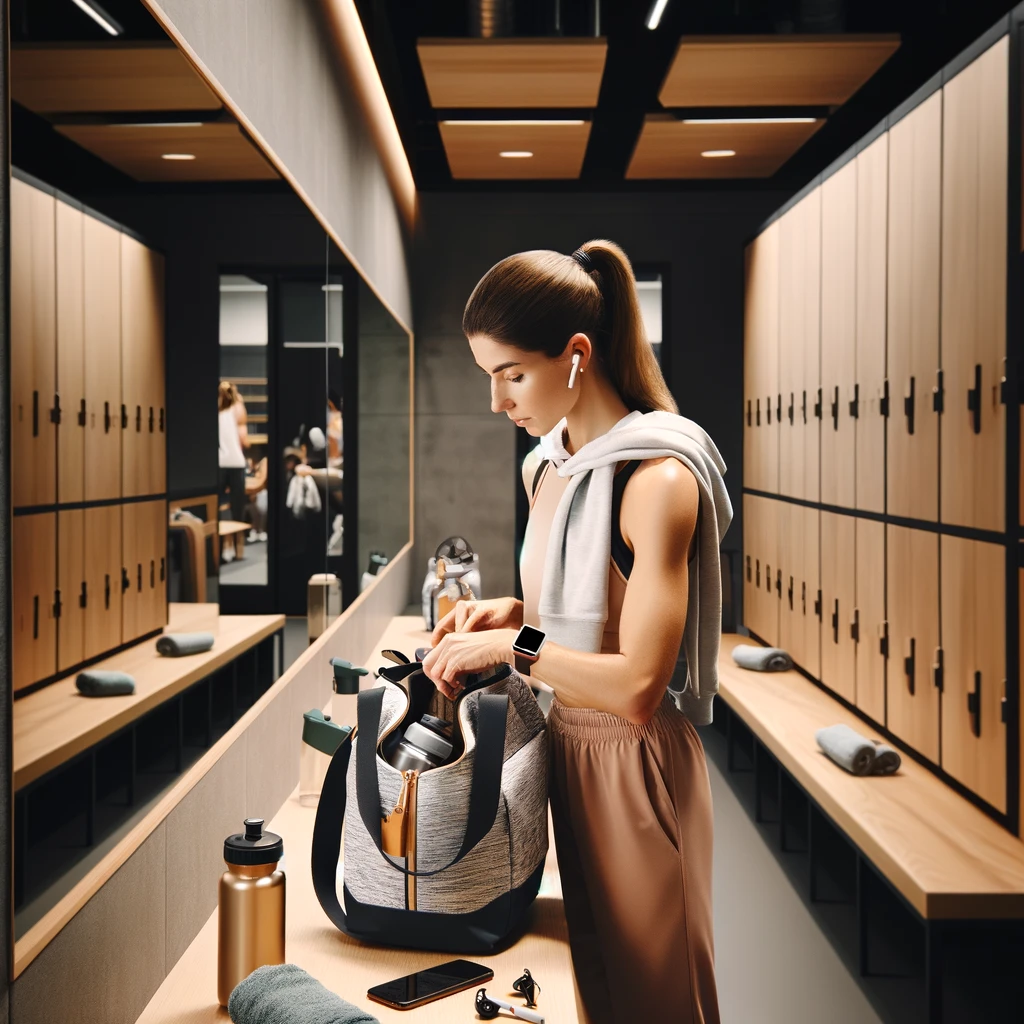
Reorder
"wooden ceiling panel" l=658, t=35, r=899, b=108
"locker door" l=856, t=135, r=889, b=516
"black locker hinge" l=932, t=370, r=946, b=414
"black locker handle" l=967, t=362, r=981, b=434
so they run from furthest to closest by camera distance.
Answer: "wooden ceiling panel" l=658, t=35, r=899, b=108 < "locker door" l=856, t=135, r=889, b=516 < "black locker hinge" l=932, t=370, r=946, b=414 < "black locker handle" l=967, t=362, r=981, b=434

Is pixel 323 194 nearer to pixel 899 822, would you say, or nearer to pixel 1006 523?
pixel 1006 523

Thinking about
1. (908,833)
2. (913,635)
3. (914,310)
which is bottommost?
(908,833)

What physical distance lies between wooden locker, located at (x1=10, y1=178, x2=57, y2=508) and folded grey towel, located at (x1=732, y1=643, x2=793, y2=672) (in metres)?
3.56

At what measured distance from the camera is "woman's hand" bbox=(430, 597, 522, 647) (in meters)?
1.33

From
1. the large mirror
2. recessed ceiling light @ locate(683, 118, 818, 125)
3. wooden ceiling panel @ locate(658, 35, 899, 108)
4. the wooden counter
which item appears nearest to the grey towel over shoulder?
the wooden counter

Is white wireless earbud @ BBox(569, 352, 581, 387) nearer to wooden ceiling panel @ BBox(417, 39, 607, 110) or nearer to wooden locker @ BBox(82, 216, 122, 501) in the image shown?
wooden locker @ BBox(82, 216, 122, 501)

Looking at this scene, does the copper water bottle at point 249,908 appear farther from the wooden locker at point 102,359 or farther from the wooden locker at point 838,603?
the wooden locker at point 838,603

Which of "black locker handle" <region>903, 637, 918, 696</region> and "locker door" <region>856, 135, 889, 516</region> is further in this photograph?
"locker door" <region>856, 135, 889, 516</region>

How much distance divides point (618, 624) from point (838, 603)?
2500mm

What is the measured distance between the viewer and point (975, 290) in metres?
2.41

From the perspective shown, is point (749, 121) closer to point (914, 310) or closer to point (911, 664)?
point (914, 310)

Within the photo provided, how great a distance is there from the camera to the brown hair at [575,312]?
1233mm

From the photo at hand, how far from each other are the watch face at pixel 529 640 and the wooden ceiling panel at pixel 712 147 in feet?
12.2

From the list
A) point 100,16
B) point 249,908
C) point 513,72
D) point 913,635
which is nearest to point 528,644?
point 249,908
